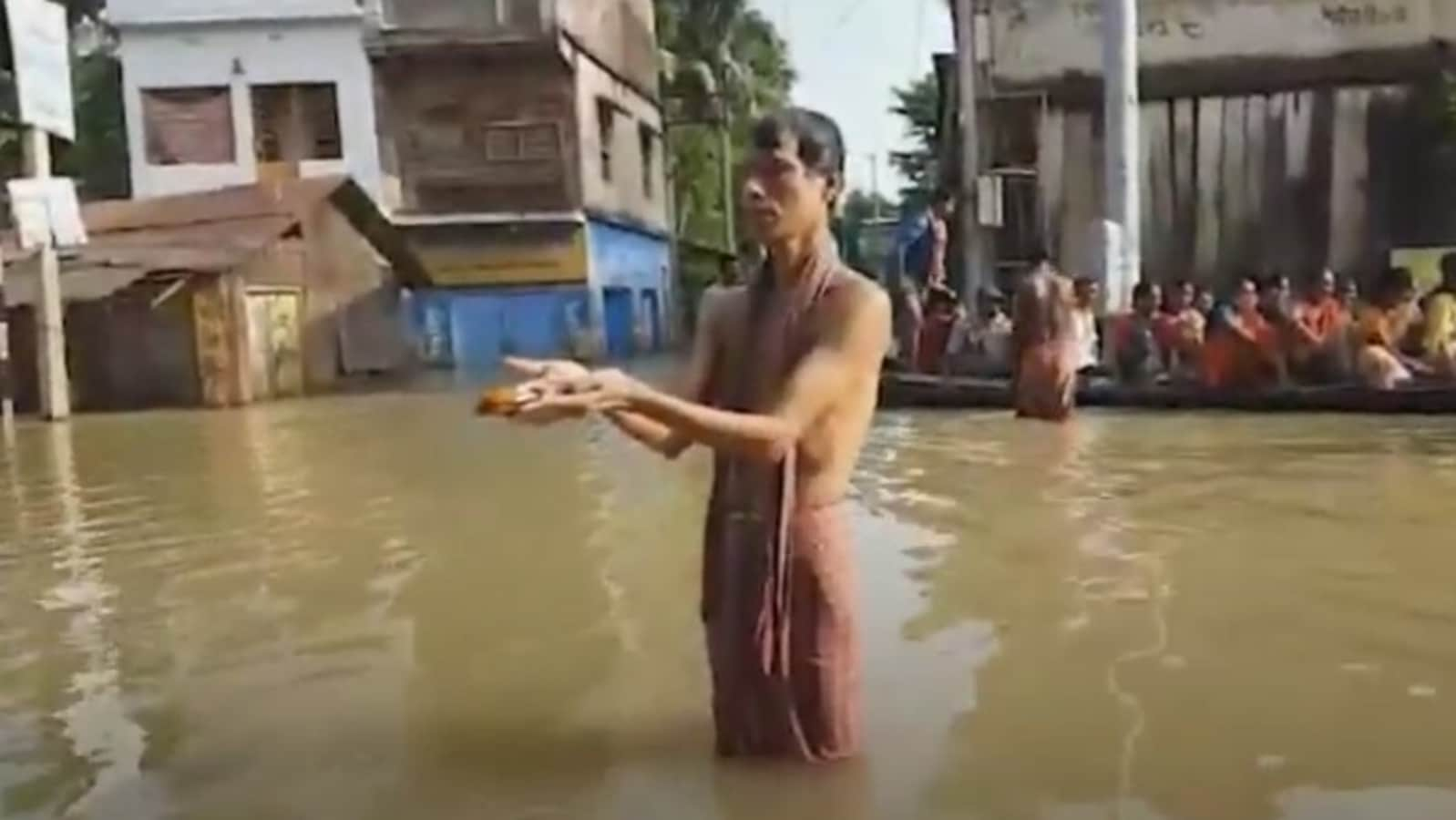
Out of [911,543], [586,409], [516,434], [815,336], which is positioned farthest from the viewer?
[516,434]

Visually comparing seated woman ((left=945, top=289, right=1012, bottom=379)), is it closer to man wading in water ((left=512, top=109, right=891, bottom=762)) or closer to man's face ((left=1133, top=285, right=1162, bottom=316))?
man's face ((left=1133, top=285, right=1162, bottom=316))

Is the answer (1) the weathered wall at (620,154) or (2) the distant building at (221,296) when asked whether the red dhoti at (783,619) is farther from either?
(1) the weathered wall at (620,154)

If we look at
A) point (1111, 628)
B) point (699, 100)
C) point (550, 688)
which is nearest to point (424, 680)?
point (550, 688)

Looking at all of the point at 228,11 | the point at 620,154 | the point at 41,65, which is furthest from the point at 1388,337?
the point at 620,154

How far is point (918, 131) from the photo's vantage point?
49344 mm

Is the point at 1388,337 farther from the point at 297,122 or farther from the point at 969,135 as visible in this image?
the point at 297,122

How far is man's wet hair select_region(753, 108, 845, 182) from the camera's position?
14.4ft

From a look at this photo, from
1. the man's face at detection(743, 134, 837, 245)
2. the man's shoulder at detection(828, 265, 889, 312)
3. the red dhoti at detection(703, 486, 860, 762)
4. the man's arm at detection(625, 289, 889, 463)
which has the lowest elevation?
the red dhoti at detection(703, 486, 860, 762)

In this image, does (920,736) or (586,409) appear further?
(920,736)

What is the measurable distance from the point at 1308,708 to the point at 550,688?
2.29 meters

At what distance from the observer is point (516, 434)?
54.6 feet

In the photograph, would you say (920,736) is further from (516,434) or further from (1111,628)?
(516,434)

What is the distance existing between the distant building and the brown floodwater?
37.1 ft

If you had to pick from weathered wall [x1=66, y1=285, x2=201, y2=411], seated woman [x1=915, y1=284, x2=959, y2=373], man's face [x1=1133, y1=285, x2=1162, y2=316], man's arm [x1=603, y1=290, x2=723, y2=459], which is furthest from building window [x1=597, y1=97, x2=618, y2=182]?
man's arm [x1=603, y1=290, x2=723, y2=459]
